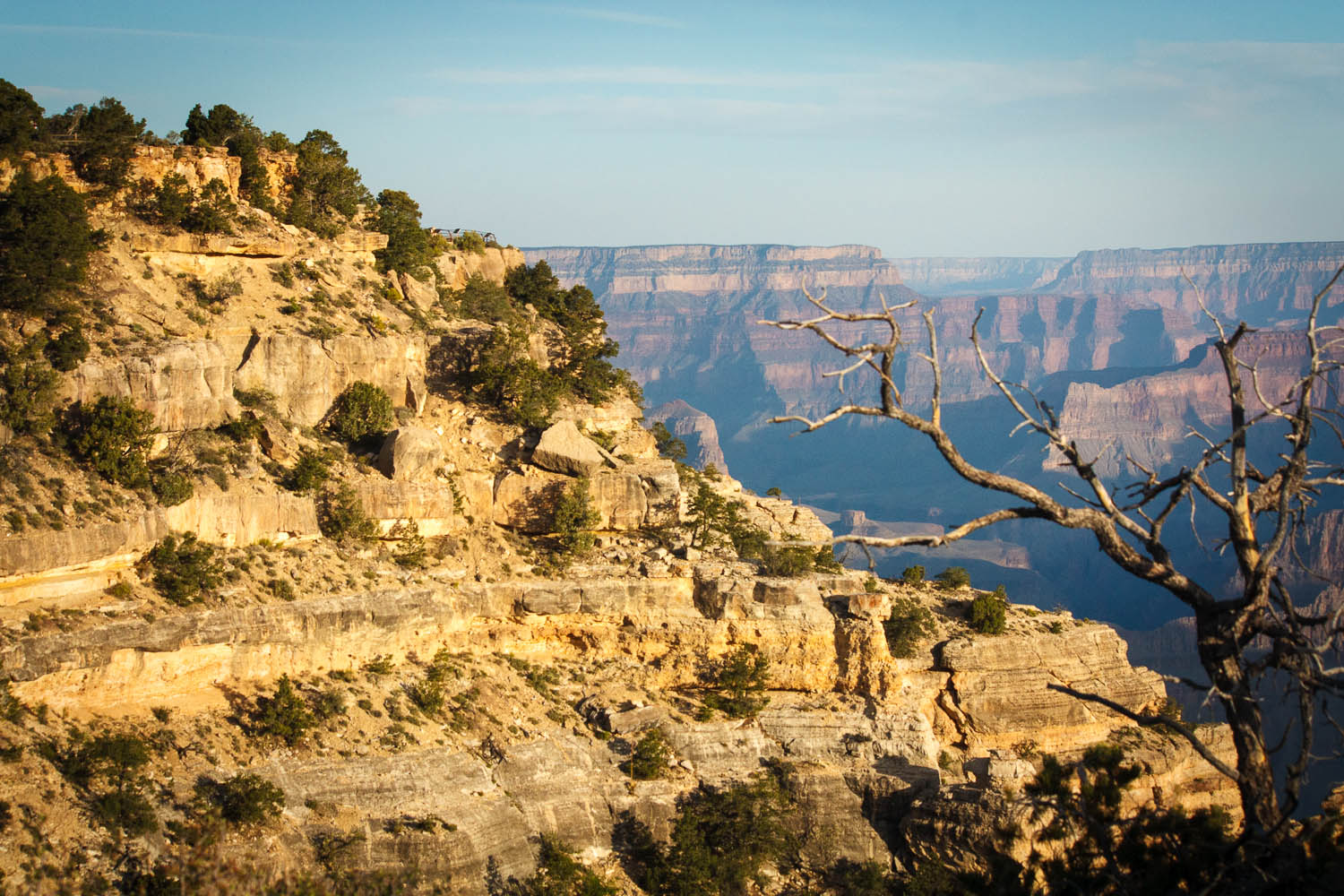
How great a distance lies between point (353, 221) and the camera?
52.8 meters

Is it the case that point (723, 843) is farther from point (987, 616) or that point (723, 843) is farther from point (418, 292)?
point (418, 292)

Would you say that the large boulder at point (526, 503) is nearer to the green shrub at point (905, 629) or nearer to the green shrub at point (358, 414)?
the green shrub at point (358, 414)

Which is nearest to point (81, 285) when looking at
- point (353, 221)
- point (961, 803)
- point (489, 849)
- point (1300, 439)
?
point (353, 221)

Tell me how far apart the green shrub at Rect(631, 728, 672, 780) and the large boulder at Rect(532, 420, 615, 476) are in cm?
1141

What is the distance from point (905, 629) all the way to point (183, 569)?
2722 cm

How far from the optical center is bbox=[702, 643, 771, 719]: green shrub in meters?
40.2

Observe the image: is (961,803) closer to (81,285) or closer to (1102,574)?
(81,285)

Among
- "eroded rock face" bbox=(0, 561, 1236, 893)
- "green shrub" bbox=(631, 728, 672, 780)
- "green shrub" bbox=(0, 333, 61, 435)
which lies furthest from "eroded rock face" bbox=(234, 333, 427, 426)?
"green shrub" bbox=(631, 728, 672, 780)

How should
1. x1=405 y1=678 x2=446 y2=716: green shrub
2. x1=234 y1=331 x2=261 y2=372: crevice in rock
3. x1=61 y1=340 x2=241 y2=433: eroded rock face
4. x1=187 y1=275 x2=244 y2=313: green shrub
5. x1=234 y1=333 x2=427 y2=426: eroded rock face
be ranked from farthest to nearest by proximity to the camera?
x1=187 y1=275 x2=244 y2=313: green shrub < x1=234 y1=333 x2=427 y2=426: eroded rock face < x1=234 y1=331 x2=261 y2=372: crevice in rock < x1=405 y1=678 x2=446 y2=716: green shrub < x1=61 y1=340 x2=241 y2=433: eroded rock face

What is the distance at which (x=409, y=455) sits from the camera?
40.6 meters

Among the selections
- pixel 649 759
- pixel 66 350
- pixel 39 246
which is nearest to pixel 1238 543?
pixel 649 759

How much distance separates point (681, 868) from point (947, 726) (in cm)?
1548

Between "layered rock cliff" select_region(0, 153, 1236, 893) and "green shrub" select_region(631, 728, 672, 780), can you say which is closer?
"layered rock cliff" select_region(0, 153, 1236, 893)

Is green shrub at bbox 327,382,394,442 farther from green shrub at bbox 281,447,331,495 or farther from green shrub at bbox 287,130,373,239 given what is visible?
green shrub at bbox 287,130,373,239
